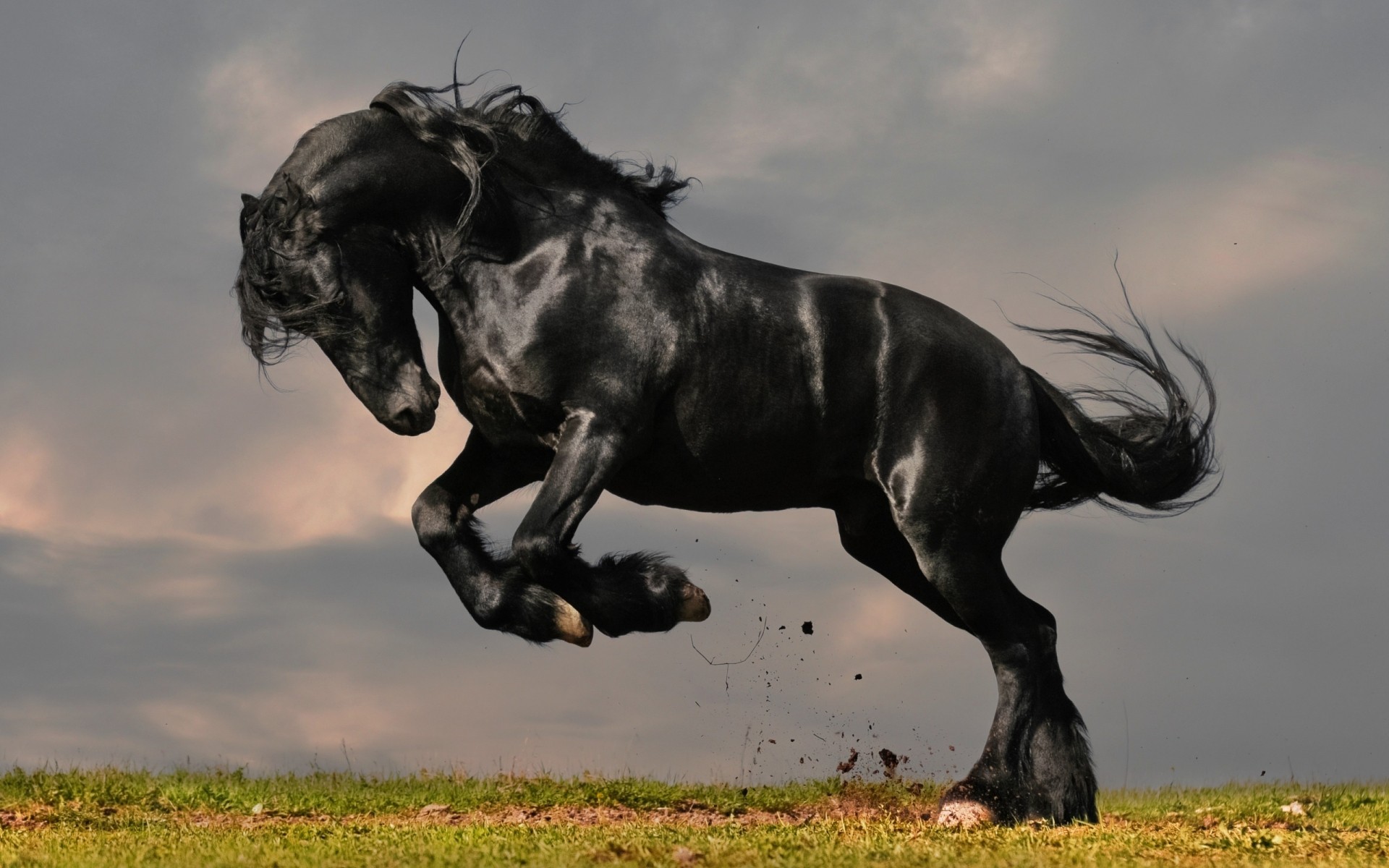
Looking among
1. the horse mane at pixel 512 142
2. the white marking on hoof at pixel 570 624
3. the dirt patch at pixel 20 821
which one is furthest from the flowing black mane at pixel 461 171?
the dirt patch at pixel 20 821

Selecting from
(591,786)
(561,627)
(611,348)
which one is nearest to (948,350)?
(611,348)

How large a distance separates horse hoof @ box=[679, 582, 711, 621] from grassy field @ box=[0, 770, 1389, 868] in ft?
2.96

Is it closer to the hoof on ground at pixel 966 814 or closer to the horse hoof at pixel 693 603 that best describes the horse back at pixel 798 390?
the horse hoof at pixel 693 603

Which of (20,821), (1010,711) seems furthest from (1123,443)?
(20,821)

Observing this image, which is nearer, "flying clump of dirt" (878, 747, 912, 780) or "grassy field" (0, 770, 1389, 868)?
"grassy field" (0, 770, 1389, 868)

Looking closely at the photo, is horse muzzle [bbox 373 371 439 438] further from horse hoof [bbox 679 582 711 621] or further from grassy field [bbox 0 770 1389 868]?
grassy field [bbox 0 770 1389 868]

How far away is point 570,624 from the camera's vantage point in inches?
255

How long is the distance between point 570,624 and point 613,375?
41.8 inches

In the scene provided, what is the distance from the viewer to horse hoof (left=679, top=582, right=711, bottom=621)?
6.64 meters

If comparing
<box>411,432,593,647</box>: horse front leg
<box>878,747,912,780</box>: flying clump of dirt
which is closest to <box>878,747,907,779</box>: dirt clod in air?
<box>878,747,912,780</box>: flying clump of dirt

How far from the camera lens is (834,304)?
709 cm

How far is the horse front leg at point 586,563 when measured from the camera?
6348mm

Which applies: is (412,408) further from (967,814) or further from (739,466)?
(967,814)

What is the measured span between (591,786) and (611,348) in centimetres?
367
